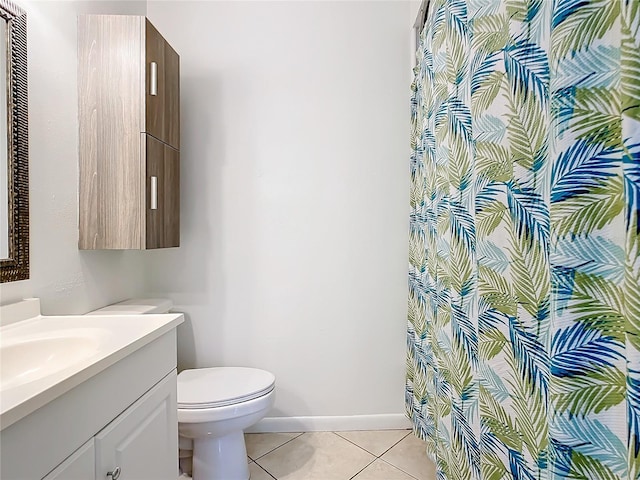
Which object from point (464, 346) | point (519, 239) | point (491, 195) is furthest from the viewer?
point (464, 346)

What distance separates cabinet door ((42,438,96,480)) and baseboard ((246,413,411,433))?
142 centimetres

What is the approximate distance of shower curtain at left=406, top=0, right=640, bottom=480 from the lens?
542 millimetres

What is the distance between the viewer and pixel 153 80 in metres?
1.63

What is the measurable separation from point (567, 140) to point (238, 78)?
185 centimetres

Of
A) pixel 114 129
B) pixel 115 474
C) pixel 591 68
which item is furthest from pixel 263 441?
pixel 591 68

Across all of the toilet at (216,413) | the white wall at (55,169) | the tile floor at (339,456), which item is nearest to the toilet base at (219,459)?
the toilet at (216,413)

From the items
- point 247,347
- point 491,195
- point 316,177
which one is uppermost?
point 316,177

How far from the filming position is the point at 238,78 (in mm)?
2100

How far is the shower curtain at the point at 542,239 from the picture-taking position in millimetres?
542

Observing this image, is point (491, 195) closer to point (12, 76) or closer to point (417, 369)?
point (417, 369)

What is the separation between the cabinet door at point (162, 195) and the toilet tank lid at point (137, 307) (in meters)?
0.30

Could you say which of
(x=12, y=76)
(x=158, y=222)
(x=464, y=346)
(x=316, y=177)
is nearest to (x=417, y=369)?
(x=464, y=346)

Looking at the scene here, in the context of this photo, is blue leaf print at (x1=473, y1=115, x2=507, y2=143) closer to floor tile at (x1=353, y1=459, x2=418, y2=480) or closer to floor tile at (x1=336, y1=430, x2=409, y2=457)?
floor tile at (x1=353, y1=459, x2=418, y2=480)

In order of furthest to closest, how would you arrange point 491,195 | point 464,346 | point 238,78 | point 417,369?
point 238,78, point 417,369, point 464,346, point 491,195
